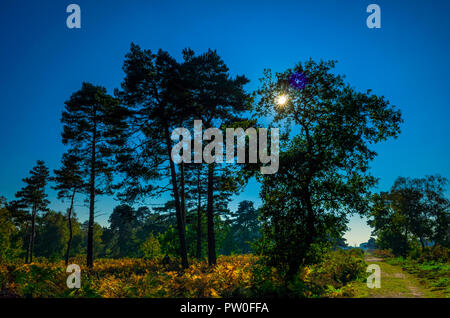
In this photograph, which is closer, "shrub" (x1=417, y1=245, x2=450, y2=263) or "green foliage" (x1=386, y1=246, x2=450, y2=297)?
"green foliage" (x1=386, y1=246, x2=450, y2=297)

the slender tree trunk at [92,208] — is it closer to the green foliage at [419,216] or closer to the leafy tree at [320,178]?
the leafy tree at [320,178]

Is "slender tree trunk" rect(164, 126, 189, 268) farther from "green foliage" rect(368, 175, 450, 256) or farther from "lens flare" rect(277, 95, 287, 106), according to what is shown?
"green foliage" rect(368, 175, 450, 256)

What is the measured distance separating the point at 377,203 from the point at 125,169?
12692 millimetres

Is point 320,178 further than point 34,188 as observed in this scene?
No

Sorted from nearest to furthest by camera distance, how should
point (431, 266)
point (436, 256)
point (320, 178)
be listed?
point (320, 178)
point (431, 266)
point (436, 256)

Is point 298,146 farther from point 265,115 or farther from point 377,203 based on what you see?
point 377,203

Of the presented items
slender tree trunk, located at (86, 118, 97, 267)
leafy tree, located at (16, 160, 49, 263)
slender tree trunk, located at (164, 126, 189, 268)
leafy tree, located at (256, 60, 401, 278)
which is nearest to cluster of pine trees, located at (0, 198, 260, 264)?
leafy tree, located at (16, 160, 49, 263)

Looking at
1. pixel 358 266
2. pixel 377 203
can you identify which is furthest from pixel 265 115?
pixel 358 266

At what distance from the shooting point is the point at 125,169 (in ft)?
41.9

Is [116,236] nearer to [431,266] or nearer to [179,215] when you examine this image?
[179,215]

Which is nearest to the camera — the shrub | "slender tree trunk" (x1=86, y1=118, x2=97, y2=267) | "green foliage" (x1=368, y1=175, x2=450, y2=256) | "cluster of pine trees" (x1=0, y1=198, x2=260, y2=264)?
"slender tree trunk" (x1=86, y1=118, x2=97, y2=267)

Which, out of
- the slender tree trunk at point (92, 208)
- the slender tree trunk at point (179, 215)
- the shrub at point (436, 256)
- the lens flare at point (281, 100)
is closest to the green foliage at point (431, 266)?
the shrub at point (436, 256)
